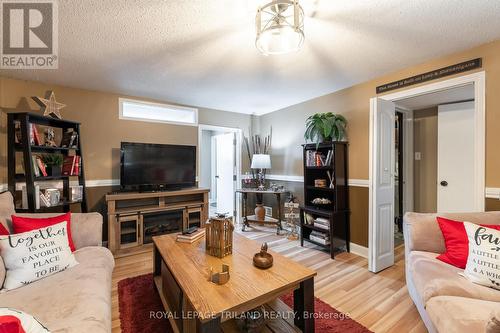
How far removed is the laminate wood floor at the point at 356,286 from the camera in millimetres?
1695

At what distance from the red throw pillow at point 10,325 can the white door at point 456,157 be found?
434 cm

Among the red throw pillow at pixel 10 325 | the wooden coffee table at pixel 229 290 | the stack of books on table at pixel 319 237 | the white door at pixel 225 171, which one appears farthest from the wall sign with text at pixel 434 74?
the red throw pillow at pixel 10 325

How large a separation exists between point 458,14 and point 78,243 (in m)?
3.40

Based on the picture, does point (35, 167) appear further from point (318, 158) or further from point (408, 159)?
point (408, 159)

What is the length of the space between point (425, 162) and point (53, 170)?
5308 millimetres

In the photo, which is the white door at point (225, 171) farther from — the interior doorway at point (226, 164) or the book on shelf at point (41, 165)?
the book on shelf at point (41, 165)

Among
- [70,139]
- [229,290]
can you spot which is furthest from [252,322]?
[70,139]

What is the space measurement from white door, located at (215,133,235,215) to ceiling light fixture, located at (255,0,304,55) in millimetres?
2954

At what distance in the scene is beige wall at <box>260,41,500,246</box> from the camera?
196cm

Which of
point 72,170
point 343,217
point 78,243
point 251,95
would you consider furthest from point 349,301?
point 72,170

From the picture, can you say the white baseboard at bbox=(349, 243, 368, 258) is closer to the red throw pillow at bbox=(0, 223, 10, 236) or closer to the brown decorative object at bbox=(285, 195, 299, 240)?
the brown decorative object at bbox=(285, 195, 299, 240)

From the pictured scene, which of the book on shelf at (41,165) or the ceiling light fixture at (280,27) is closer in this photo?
the ceiling light fixture at (280,27)

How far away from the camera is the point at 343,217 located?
3.00 m

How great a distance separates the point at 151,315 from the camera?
1.72 m
